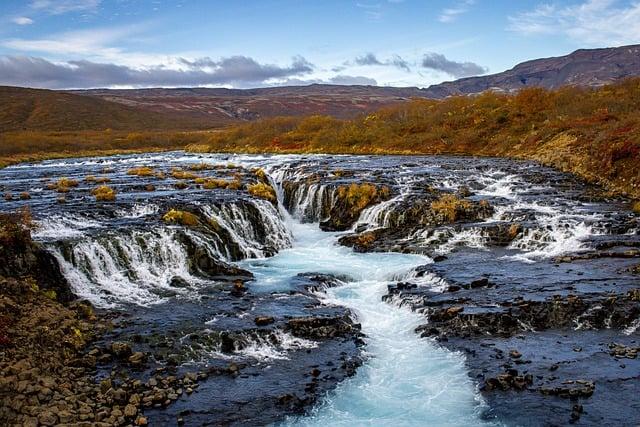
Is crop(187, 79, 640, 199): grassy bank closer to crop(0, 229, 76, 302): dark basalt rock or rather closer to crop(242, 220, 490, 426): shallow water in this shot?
crop(242, 220, 490, 426): shallow water

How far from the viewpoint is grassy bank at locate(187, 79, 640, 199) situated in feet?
130

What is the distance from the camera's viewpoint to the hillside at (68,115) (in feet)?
481

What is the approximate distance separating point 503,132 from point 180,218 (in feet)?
156

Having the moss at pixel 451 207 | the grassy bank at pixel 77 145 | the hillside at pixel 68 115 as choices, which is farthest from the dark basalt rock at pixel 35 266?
the hillside at pixel 68 115

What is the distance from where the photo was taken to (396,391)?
46.0 feet

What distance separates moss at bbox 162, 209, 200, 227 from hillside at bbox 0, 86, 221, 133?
131 meters

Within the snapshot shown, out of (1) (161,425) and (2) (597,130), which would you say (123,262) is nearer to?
(1) (161,425)

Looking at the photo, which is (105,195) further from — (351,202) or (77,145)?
(77,145)

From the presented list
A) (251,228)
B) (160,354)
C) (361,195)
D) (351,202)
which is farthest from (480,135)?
(160,354)

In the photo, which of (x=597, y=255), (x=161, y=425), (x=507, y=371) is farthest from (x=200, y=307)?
(x=597, y=255)

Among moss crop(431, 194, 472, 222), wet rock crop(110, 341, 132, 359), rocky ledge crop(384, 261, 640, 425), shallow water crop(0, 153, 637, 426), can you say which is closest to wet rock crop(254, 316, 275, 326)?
shallow water crop(0, 153, 637, 426)

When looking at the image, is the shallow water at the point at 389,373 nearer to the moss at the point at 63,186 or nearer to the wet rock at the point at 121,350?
the wet rock at the point at 121,350

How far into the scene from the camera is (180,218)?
26.2 m

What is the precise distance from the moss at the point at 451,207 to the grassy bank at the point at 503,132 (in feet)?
35.4
